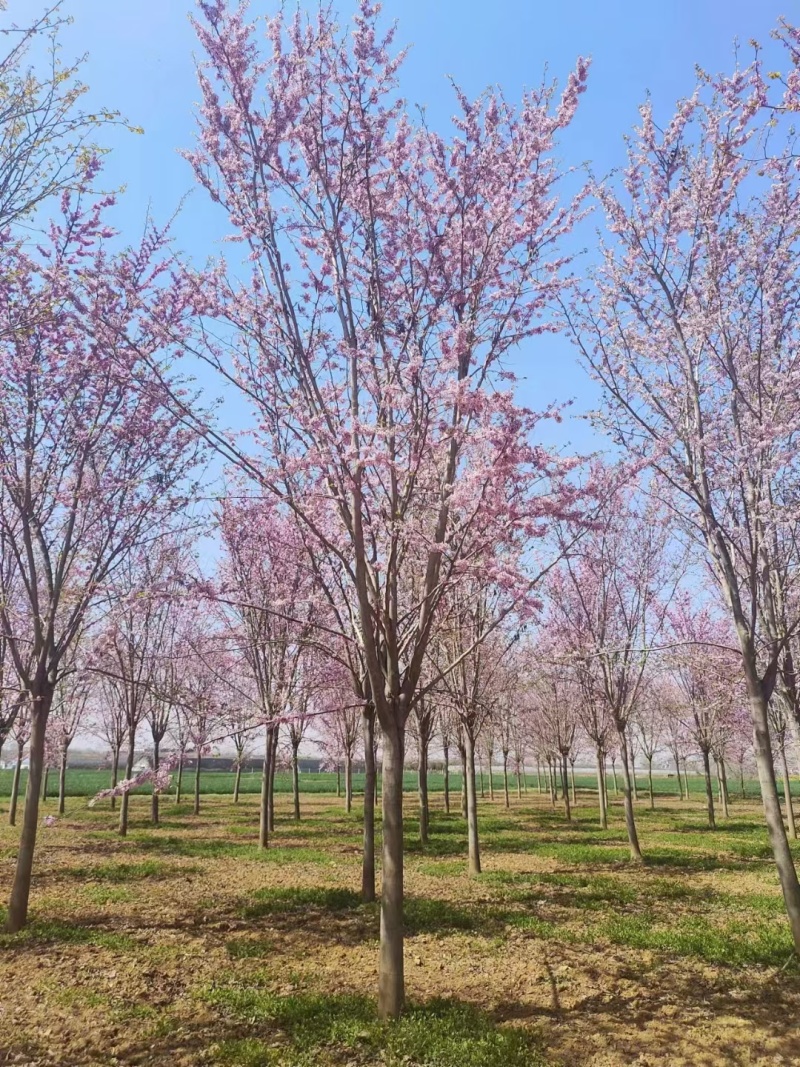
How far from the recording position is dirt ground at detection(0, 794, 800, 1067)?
518cm

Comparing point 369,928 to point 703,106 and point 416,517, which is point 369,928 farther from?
point 703,106

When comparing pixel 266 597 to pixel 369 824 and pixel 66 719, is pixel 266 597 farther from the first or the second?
pixel 66 719

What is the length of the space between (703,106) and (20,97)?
273 inches

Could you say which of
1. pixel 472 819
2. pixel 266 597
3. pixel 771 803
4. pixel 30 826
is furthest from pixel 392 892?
pixel 266 597

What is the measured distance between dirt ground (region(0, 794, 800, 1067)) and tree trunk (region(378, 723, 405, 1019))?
53 cm

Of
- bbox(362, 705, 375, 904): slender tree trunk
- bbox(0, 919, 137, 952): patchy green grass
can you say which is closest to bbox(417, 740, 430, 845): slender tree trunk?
bbox(362, 705, 375, 904): slender tree trunk

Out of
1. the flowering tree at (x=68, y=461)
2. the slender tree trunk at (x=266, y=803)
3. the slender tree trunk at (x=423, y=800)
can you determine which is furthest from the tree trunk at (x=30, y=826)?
the slender tree trunk at (x=423, y=800)

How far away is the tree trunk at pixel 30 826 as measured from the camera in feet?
25.8

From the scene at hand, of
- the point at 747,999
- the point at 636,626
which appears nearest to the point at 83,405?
the point at 747,999

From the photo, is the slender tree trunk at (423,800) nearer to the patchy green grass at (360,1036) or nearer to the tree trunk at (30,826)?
the tree trunk at (30,826)

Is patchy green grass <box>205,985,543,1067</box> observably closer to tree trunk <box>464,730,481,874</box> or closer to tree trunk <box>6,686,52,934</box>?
tree trunk <box>6,686,52,934</box>

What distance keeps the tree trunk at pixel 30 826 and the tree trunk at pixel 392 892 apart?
472cm

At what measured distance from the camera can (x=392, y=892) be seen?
555 cm

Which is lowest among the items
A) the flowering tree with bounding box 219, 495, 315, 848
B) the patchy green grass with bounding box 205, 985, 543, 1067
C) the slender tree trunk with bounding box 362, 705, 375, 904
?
the patchy green grass with bounding box 205, 985, 543, 1067
